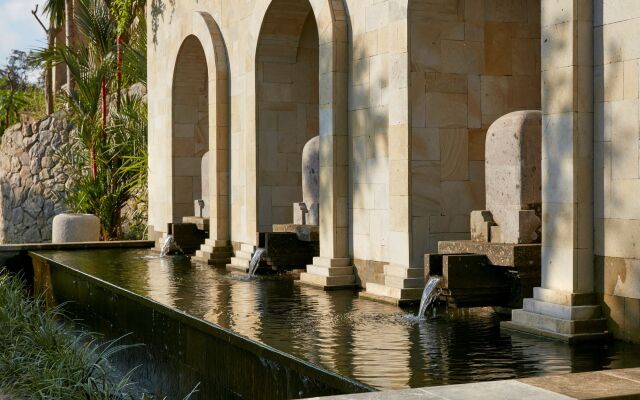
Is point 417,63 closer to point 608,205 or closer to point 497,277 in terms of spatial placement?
point 497,277

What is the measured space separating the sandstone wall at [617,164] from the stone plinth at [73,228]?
15362mm

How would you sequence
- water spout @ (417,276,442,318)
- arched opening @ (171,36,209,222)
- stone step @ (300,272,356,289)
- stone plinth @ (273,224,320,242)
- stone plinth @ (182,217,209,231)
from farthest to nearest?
1. arched opening @ (171,36,209,222)
2. stone plinth @ (182,217,209,231)
3. stone plinth @ (273,224,320,242)
4. stone step @ (300,272,356,289)
5. water spout @ (417,276,442,318)

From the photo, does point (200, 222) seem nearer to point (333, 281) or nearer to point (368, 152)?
point (333, 281)

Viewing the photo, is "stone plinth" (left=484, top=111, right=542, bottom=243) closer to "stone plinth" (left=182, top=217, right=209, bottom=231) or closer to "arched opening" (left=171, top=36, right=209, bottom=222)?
"stone plinth" (left=182, top=217, right=209, bottom=231)

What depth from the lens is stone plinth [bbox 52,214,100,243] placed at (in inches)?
842

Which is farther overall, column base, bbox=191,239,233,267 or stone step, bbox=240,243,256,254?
column base, bbox=191,239,233,267

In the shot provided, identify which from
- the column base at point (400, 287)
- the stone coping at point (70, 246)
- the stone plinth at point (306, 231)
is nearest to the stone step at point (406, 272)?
the column base at point (400, 287)

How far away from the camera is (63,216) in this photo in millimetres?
21578

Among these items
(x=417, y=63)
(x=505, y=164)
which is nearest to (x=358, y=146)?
(x=417, y=63)

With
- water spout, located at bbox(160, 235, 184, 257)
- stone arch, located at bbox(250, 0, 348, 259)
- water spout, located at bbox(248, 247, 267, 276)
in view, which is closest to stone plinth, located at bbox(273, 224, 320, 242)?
water spout, located at bbox(248, 247, 267, 276)

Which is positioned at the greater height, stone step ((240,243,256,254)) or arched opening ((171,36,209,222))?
arched opening ((171,36,209,222))

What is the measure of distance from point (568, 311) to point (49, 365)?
4551 millimetres

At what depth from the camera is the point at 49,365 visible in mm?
8820

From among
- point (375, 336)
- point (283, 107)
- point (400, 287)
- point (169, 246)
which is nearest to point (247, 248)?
point (283, 107)
